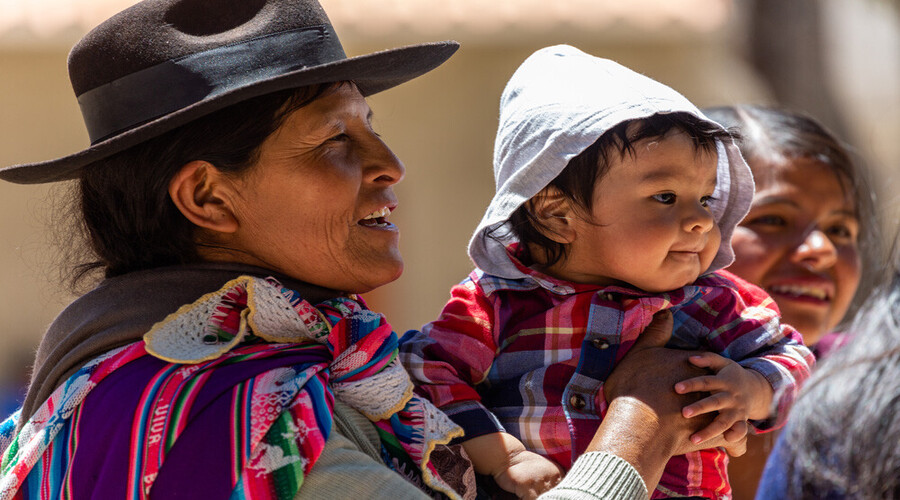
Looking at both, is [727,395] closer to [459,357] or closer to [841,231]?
[459,357]

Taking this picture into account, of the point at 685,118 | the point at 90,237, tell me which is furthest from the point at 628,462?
the point at 90,237

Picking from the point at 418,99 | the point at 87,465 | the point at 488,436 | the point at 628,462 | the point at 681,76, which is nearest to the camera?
the point at 87,465

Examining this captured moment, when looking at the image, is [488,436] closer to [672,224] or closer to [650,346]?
[650,346]

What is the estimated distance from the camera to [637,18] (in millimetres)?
10742

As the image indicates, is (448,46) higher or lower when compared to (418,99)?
higher

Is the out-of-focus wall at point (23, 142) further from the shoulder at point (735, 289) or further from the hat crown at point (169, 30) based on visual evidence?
the shoulder at point (735, 289)

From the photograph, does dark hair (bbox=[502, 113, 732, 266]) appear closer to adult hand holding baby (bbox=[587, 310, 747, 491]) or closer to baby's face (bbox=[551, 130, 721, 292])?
baby's face (bbox=[551, 130, 721, 292])

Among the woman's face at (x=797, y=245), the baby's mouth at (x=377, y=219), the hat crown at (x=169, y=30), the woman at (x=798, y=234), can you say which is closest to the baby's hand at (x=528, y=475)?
the baby's mouth at (x=377, y=219)

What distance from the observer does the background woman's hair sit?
3.54 m

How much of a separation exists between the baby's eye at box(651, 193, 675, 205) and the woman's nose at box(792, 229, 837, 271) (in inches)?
43.5

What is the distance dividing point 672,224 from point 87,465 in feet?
4.91

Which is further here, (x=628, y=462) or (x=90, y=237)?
(x=90, y=237)

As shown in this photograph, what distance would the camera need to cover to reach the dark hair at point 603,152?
2.53 meters

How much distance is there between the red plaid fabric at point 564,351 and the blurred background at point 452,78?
636 centimetres
